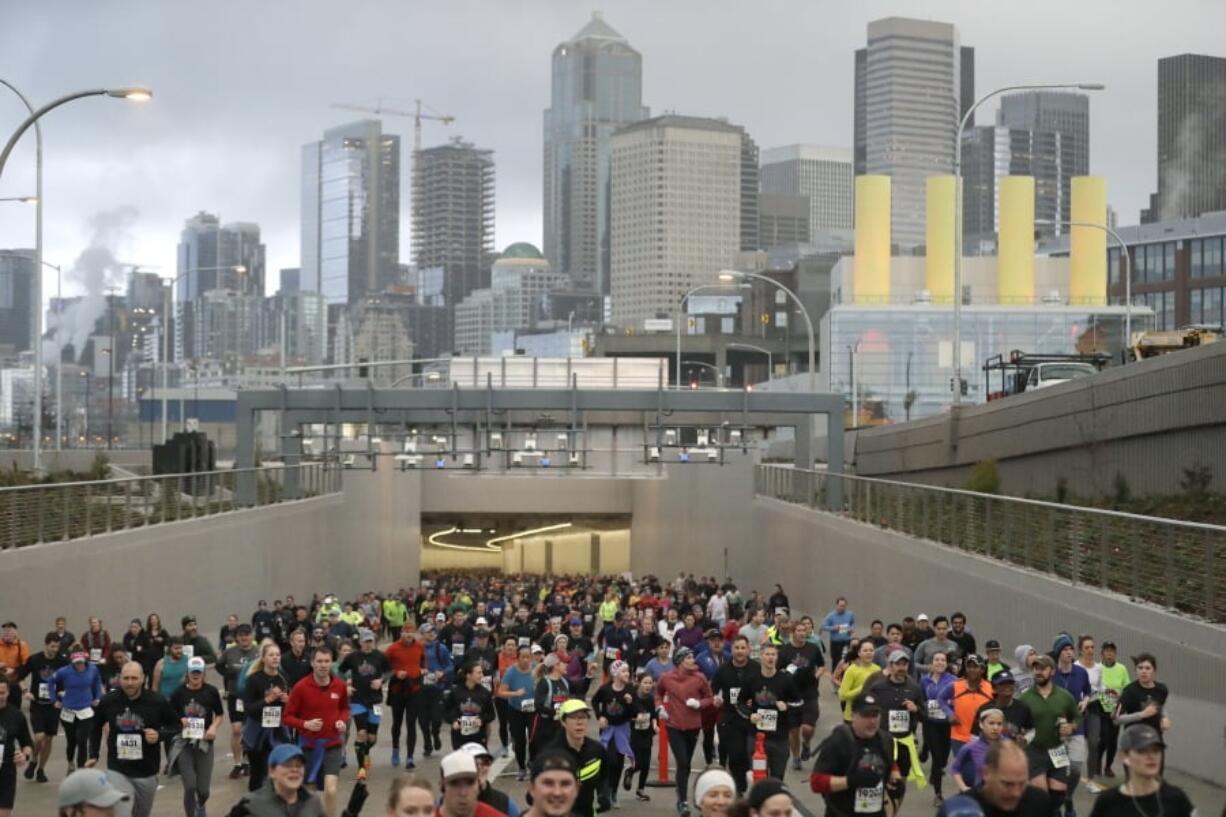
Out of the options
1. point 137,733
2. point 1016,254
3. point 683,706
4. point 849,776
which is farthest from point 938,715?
point 1016,254

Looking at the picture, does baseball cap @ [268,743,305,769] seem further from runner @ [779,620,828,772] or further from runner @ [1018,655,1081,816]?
runner @ [779,620,828,772]

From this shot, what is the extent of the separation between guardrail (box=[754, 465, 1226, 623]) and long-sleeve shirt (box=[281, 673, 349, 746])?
8.43 m

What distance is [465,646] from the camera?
72.7 feet

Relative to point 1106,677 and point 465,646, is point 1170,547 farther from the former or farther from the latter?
point 465,646

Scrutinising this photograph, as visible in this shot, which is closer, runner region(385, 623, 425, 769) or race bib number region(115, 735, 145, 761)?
race bib number region(115, 735, 145, 761)

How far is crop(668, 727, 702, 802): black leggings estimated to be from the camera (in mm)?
16469

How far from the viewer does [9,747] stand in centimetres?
1357

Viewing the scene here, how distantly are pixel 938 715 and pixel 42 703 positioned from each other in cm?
839

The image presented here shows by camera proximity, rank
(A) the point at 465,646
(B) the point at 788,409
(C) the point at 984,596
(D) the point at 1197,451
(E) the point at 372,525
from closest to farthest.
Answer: (A) the point at 465,646 < (C) the point at 984,596 < (D) the point at 1197,451 < (B) the point at 788,409 < (E) the point at 372,525

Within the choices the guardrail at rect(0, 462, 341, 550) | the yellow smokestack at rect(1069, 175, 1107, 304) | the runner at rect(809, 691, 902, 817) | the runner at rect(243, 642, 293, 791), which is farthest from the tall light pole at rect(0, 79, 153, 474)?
the yellow smokestack at rect(1069, 175, 1107, 304)

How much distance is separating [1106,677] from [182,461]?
27285mm

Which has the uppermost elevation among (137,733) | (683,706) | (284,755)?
(284,755)

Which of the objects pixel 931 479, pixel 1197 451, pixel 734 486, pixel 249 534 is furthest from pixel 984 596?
pixel 734 486

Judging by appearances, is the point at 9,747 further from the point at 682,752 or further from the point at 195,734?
the point at 682,752
